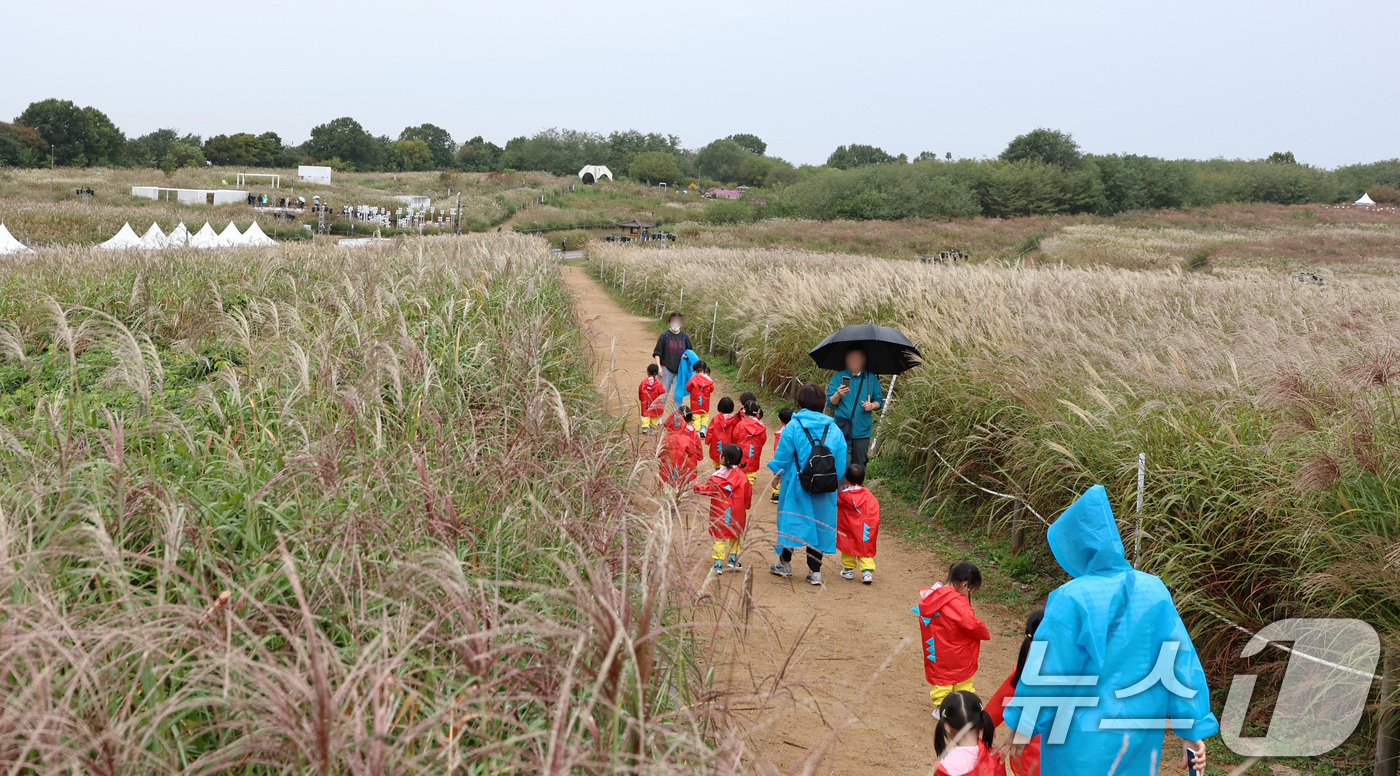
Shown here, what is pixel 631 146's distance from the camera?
125 metres

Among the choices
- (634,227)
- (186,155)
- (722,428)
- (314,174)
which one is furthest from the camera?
(186,155)

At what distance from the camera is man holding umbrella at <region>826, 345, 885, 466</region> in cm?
698

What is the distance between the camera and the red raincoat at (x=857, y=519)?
5.89 meters

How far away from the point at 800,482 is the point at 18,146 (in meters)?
102

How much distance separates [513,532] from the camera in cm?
304

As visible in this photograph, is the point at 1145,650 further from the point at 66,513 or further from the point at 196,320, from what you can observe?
the point at 196,320

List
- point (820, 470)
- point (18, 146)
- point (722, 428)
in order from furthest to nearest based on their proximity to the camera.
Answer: point (18, 146) → point (722, 428) → point (820, 470)

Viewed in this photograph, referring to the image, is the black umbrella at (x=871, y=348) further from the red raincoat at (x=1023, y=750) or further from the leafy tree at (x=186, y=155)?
the leafy tree at (x=186, y=155)

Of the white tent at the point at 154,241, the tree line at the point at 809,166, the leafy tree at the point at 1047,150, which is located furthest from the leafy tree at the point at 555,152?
the white tent at the point at 154,241

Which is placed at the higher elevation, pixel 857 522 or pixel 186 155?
pixel 186 155

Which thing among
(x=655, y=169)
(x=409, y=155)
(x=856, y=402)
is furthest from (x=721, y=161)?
(x=856, y=402)

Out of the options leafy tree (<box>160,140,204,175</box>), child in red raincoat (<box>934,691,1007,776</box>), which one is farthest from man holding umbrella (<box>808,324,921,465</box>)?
leafy tree (<box>160,140,204,175</box>)

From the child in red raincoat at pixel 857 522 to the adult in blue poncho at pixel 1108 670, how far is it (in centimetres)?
292

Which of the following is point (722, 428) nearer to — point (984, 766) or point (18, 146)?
point (984, 766)
